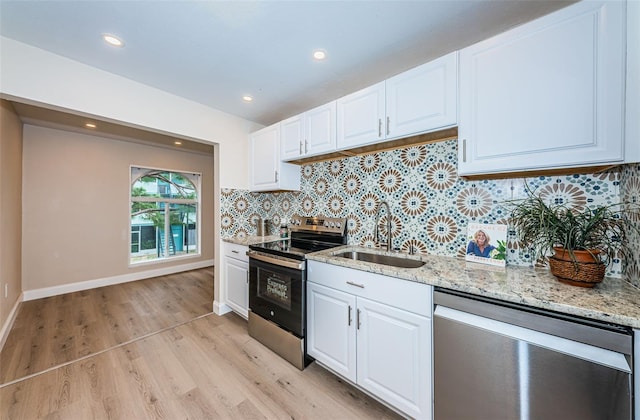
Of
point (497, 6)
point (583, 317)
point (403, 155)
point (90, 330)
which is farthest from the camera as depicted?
point (90, 330)

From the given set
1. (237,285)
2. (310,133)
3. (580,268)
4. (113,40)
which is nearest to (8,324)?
(237,285)

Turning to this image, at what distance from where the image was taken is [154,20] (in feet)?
4.86

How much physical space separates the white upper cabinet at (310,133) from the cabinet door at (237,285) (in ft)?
4.26

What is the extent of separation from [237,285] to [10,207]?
2.58 meters

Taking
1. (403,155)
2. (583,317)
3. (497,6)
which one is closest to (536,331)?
(583,317)

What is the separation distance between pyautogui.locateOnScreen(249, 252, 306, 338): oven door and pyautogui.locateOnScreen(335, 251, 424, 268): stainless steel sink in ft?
1.34

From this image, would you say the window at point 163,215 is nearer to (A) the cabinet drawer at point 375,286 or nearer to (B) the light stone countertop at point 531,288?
(A) the cabinet drawer at point 375,286

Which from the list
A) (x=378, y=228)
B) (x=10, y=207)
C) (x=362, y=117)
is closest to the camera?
(x=362, y=117)

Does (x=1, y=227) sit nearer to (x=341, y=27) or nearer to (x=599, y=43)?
(x=341, y=27)

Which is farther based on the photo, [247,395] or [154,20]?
[247,395]

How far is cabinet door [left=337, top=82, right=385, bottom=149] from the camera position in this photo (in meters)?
1.80

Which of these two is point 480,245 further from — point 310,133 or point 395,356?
point 310,133

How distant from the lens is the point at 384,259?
2.03m

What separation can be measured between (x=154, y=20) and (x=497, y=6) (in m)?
2.02
